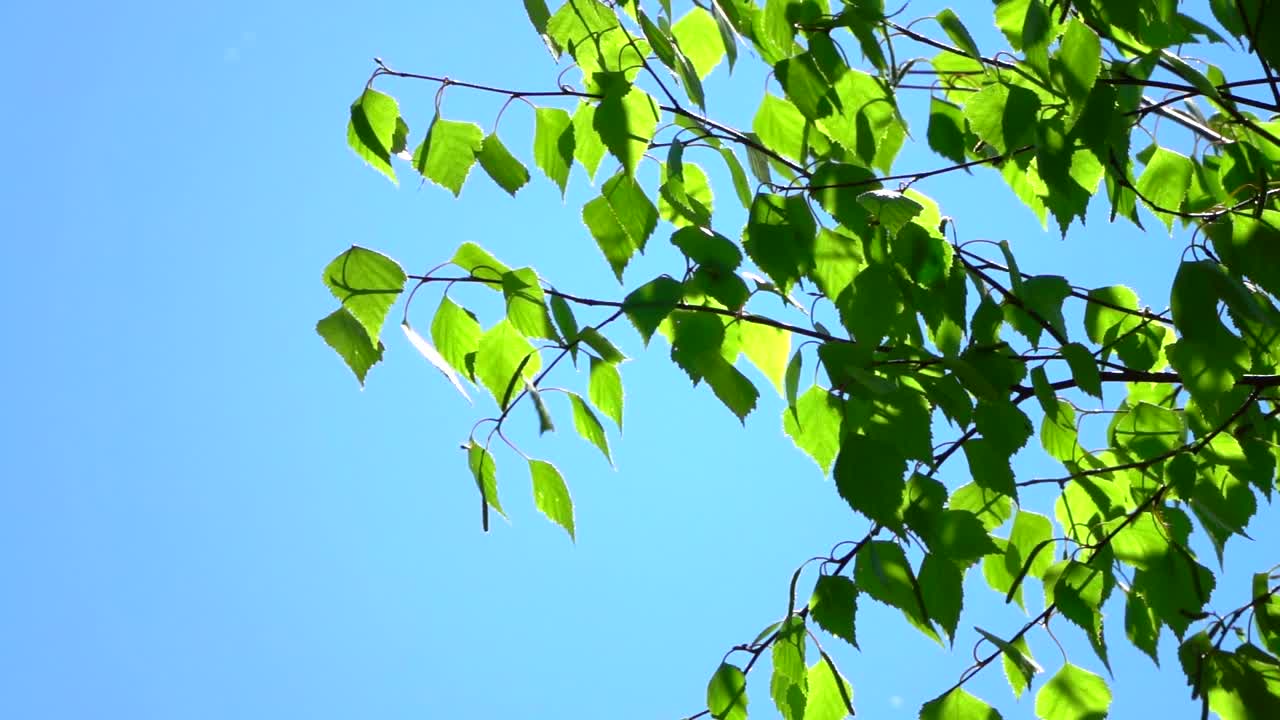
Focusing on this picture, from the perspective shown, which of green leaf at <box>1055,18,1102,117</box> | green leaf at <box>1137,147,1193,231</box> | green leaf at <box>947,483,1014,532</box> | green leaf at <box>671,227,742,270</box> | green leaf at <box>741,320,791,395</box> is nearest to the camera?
green leaf at <box>1055,18,1102,117</box>

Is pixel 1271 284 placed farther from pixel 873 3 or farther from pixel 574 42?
pixel 574 42

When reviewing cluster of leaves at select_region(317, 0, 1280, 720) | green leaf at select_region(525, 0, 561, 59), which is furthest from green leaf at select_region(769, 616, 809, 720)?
green leaf at select_region(525, 0, 561, 59)

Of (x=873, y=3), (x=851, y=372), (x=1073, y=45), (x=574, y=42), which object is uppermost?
(x=574, y=42)

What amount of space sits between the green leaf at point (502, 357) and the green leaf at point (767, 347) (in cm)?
19

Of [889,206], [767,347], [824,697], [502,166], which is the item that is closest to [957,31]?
[889,206]

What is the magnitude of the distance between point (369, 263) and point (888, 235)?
1.41 ft

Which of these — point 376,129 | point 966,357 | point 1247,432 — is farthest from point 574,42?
point 1247,432

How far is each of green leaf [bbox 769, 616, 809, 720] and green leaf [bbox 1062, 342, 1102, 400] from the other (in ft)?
1.19

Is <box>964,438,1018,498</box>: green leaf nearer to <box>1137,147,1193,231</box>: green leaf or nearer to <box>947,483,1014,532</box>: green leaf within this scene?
<box>947,483,1014,532</box>: green leaf

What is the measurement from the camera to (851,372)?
87cm

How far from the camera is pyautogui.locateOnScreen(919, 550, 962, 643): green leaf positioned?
985 mm

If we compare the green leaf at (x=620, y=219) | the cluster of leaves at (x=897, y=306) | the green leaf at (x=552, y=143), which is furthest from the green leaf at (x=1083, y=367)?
the green leaf at (x=552, y=143)

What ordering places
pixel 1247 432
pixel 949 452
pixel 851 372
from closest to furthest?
pixel 851 372, pixel 949 452, pixel 1247 432

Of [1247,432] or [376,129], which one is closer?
[376,129]
